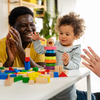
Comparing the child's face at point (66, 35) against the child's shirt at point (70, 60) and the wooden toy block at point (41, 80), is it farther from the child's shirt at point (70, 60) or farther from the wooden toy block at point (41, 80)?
the wooden toy block at point (41, 80)

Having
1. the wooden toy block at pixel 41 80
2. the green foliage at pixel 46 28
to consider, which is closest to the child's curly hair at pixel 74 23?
the wooden toy block at pixel 41 80

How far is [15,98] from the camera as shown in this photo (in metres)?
0.52

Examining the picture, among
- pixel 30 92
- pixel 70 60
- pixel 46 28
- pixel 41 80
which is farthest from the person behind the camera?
pixel 46 28

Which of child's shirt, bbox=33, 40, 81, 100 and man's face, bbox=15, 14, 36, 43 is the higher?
man's face, bbox=15, 14, 36, 43

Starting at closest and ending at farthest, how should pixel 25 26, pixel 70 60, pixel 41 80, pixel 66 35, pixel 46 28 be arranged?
pixel 41 80, pixel 70 60, pixel 66 35, pixel 25 26, pixel 46 28

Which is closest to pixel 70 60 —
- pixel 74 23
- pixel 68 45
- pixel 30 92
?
pixel 68 45

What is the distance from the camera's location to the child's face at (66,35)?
1.41 m

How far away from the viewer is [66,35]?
1.42 m

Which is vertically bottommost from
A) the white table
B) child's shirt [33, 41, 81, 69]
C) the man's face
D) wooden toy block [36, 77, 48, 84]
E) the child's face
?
the white table

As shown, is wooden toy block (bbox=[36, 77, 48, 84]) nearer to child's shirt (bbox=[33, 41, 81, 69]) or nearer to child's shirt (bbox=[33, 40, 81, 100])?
child's shirt (bbox=[33, 40, 81, 100])

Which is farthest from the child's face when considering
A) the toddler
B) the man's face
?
the man's face

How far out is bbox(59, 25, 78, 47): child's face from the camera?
55.4 inches

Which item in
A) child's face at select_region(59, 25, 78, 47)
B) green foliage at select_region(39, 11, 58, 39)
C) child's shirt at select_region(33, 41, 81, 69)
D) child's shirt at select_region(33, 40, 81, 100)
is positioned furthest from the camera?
green foliage at select_region(39, 11, 58, 39)

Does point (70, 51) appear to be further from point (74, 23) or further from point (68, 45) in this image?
point (74, 23)
